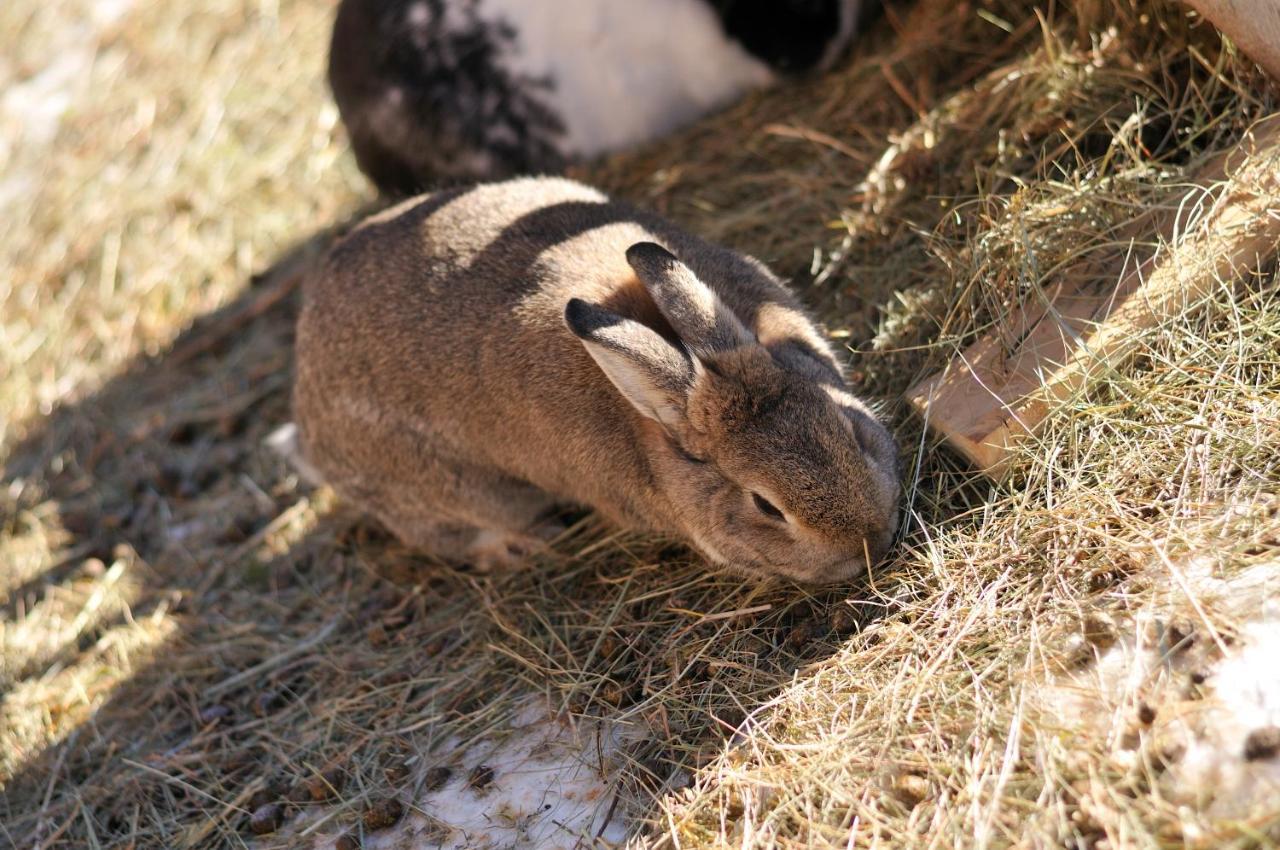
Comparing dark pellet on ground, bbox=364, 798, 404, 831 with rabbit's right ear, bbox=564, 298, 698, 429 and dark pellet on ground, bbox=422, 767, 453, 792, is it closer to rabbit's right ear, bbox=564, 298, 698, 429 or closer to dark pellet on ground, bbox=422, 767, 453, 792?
dark pellet on ground, bbox=422, 767, 453, 792

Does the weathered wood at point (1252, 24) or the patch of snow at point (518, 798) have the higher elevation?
the weathered wood at point (1252, 24)

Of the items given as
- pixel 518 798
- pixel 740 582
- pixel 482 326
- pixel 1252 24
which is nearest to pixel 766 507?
pixel 740 582

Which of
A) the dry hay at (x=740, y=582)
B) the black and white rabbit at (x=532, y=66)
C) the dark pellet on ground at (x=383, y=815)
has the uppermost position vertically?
the black and white rabbit at (x=532, y=66)

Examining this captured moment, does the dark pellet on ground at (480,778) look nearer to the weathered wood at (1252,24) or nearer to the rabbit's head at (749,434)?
the rabbit's head at (749,434)

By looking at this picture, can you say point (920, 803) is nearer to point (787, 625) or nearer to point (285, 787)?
point (787, 625)

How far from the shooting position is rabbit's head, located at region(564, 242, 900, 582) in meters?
3.31

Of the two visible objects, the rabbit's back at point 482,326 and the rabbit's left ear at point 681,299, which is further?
the rabbit's back at point 482,326

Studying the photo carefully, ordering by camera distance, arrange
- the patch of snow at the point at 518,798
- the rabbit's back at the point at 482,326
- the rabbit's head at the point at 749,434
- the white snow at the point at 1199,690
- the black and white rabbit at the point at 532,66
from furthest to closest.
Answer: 1. the black and white rabbit at the point at 532,66
2. the rabbit's back at the point at 482,326
3. the rabbit's head at the point at 749,434
4. the patch of snow at the point at 518,798
5. the white snow at the point at 1199,690

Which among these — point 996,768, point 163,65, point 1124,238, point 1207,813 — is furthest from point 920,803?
point 163,65

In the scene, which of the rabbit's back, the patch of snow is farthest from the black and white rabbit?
the patch of snow

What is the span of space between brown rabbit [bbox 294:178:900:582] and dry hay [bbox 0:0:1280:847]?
0.22m

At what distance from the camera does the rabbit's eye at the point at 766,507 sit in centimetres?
342

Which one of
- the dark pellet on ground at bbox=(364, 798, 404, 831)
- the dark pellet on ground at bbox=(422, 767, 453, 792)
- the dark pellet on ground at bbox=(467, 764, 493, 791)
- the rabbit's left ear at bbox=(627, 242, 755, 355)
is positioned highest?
the rabbit's left ear at bbox=(627, 242, 755, 355)

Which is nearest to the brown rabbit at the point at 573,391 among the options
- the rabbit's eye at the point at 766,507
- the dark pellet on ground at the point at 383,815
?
the rabbit's eye at the point at 766,507
